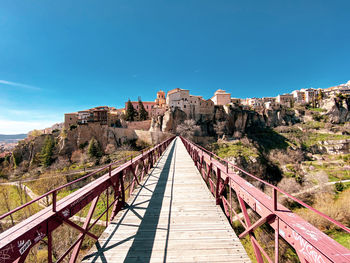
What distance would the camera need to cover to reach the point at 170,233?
2.91 meters

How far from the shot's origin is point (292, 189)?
2362cm

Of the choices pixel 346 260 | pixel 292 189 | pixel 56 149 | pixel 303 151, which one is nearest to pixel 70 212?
pixel 346 260

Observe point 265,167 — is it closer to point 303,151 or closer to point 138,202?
point 303,151

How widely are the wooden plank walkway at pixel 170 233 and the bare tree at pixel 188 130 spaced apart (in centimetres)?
3334

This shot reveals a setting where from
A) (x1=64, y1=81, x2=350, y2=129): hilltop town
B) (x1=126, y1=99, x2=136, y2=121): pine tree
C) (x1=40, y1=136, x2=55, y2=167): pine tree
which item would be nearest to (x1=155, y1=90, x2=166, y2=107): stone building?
(x1=64, y1=81, x2=350, y2=129): hilltop town

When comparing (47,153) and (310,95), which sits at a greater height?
(310,95)

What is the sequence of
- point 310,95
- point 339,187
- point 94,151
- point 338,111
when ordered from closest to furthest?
point 339,187, point 94,151, point 338,111, point 310,95

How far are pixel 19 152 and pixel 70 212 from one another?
48.3 m

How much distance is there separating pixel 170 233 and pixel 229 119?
4749cm

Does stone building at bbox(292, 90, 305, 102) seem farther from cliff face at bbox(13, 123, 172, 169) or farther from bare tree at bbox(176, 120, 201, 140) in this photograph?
cliff face at bbox(13, 123, 172, 169)

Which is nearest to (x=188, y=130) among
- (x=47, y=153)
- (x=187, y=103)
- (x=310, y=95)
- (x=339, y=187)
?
(x=187, y=103)

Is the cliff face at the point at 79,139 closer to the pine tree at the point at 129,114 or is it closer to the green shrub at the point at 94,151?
the green shrub at the point at 94,151

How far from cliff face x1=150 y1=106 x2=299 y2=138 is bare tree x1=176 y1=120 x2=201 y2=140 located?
2.92 metres

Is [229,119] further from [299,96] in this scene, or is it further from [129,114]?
[299,96]
